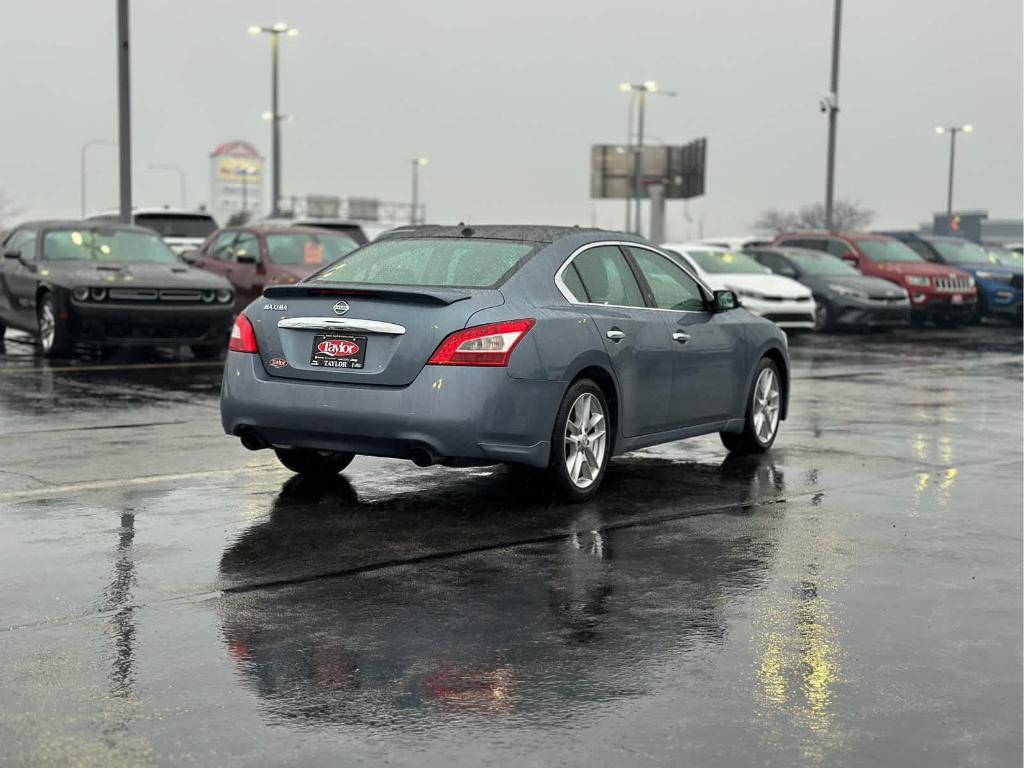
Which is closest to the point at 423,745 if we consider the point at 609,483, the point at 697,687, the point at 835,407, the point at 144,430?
the point at 697,687

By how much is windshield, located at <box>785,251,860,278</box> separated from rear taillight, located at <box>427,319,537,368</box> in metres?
21.7

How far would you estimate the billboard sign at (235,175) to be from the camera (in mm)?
153750

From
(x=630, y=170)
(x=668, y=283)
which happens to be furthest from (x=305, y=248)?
(x=630, y=170)

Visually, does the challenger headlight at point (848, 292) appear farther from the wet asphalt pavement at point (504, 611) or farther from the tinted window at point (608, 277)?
the tinted window at point (608, 277)

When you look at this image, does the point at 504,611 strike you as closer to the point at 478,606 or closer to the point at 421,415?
the point at 478,606

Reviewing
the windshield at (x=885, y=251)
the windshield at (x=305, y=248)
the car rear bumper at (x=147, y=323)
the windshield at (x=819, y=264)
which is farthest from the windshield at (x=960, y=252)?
the car rear bumper at (x=147, y=323)

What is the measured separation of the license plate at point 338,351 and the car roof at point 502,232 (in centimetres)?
121

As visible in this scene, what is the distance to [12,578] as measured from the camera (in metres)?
6.66

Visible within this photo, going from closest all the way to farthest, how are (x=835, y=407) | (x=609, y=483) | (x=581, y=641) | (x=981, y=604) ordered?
(x=581, y=641) < (x=981, y=604) < (x=609, y=483) < (x=835, y=407)

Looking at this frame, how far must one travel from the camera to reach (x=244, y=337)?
8.81 m

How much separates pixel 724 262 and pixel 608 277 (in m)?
18.4

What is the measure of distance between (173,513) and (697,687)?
152 inches

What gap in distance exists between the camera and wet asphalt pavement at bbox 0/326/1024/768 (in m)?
4.67

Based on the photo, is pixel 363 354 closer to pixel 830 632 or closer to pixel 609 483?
pixel 609 483
